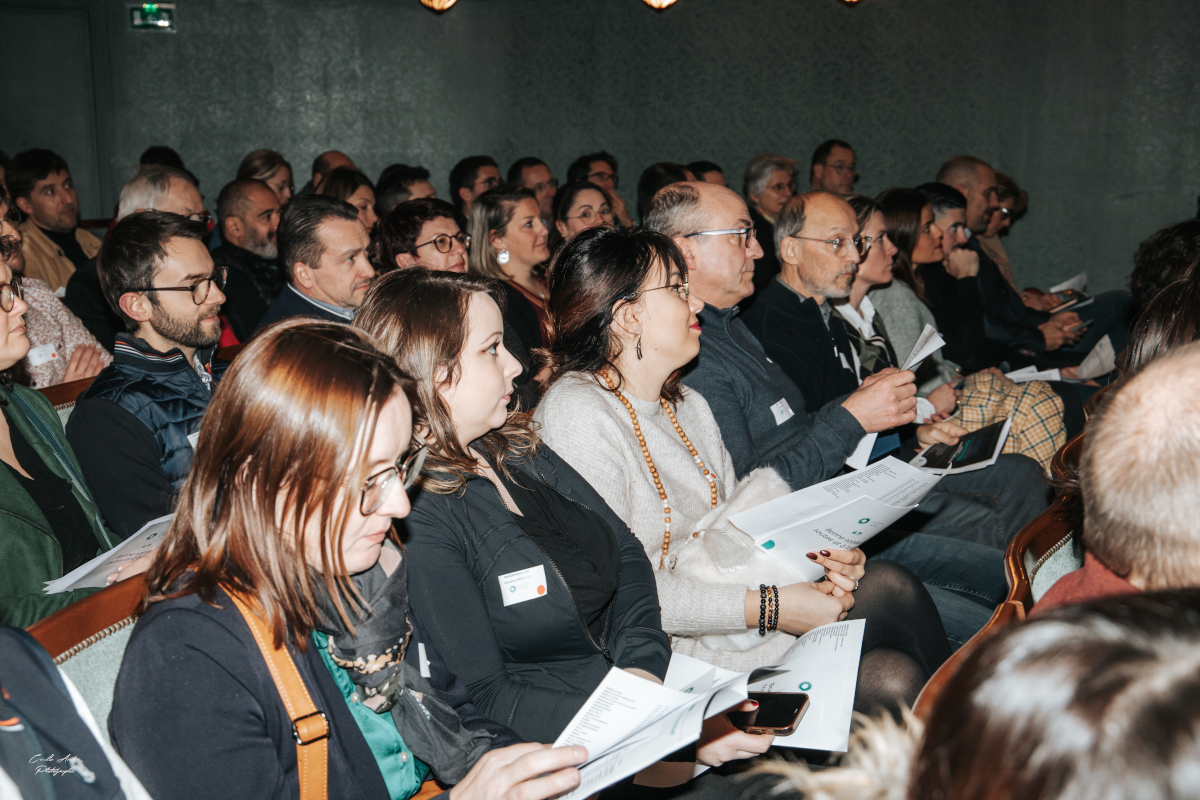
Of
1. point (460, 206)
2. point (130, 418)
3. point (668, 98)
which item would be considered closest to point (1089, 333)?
point (668, 98)

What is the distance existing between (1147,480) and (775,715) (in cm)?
79

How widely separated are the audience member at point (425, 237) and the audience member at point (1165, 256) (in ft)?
8.85

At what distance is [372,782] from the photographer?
46.7 inches

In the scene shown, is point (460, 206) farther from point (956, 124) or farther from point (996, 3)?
point (996, 3)

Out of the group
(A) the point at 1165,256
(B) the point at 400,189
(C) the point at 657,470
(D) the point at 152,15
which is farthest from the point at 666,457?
(D) the point at 152,15

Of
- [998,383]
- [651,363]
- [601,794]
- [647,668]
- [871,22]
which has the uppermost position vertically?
[871,22]

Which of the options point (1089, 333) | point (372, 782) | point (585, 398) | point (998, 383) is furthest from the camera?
point (1089, 333)

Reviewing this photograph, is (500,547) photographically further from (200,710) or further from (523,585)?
(200,710)

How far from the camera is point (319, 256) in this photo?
3.49 metres

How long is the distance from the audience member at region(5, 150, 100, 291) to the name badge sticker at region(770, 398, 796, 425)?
4152 millimetres

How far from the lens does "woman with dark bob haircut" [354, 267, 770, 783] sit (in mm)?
1514

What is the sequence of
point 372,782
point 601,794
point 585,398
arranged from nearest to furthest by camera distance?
point 372,782, point 601,794, point 585,398

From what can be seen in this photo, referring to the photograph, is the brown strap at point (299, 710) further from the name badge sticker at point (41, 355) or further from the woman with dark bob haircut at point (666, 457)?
the name badge sticker at point (41, 355)

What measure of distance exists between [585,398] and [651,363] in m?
0.23
